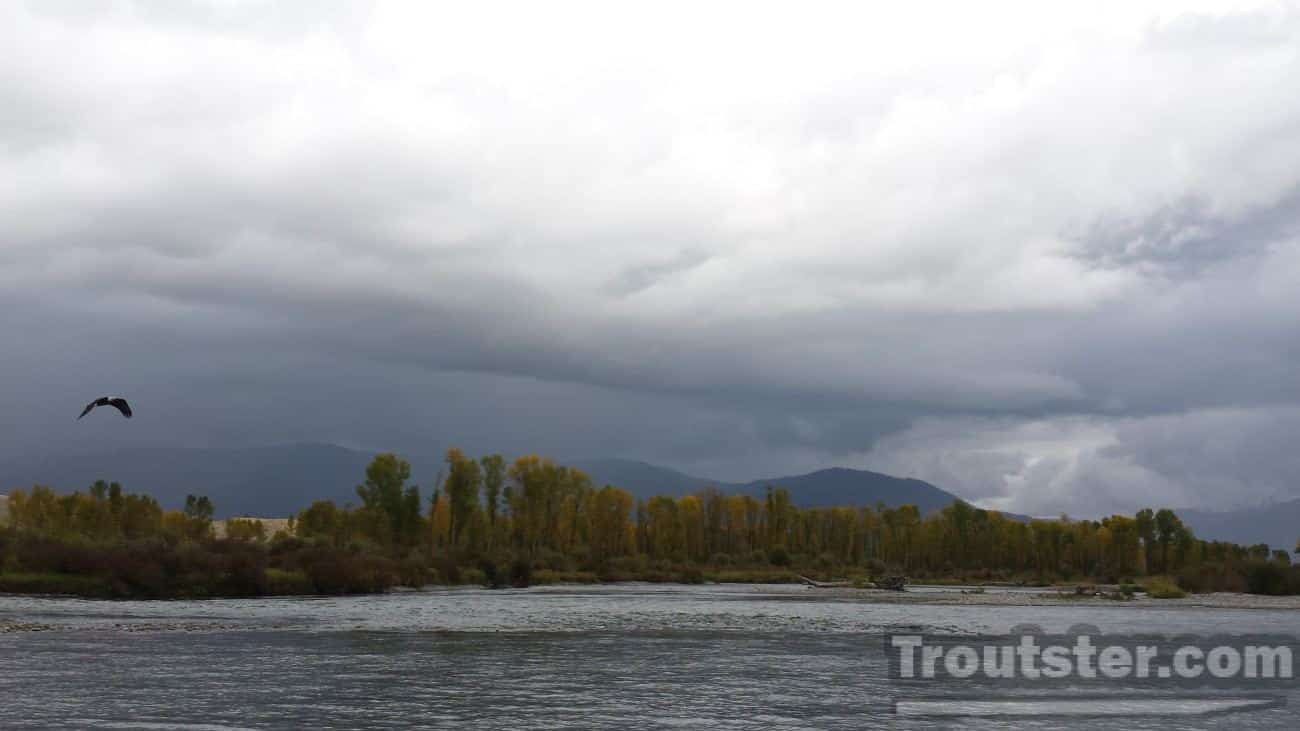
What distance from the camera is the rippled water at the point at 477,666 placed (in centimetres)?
2784

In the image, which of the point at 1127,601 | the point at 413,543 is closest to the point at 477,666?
the point at 1127,601

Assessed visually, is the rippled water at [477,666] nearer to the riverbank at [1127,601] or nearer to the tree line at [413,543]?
the riverbank at [1127,601]

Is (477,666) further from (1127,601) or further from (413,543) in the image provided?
(413,543)

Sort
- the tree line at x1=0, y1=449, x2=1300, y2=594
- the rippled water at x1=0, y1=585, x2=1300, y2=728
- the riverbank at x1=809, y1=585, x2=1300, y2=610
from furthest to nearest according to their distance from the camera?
the tree line at x1=0, y1=449, x2=1300, y2=594 < the riverbank at x1=809, y1=585, x2=1300, y2=610 < the rippled water at x1=0, y1=585, x2=1300, y2=728

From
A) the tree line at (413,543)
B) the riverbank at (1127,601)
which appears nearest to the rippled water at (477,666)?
the riverbank at (1127,601)

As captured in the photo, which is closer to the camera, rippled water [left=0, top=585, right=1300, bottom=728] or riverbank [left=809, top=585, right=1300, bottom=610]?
rippled water [left=0, top=585, right=1300, bottom=728]

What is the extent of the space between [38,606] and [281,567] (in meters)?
33.4

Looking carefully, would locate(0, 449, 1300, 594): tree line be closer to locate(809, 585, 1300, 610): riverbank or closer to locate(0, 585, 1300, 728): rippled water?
locate(809, 585, 1300, 610): riverbank

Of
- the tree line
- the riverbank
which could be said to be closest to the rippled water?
the riverbank

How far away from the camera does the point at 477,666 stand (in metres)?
39.9

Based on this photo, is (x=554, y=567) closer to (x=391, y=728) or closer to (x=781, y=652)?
(x=781, y=652)

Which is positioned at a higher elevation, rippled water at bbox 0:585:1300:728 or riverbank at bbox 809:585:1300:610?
rippled water at bbox 0:585:1300:728

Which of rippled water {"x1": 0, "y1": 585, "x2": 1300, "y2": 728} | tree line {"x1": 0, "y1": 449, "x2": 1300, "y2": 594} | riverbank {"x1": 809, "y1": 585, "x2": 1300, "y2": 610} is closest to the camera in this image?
rippled water {"x1": 0, "y1": 585, "x2": 1300, "y2": 728}

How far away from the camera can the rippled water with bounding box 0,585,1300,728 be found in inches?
1096
